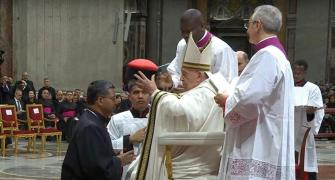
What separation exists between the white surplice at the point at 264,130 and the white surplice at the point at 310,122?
10.9 feet

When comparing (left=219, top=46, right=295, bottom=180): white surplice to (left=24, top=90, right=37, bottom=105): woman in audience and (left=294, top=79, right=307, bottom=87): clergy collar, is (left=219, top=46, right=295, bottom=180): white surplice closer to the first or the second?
(left=294, top=79, right=307, bottom=87): clergy collar

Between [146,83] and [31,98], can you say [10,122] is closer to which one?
[31,98]

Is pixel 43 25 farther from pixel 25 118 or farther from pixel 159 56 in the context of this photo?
pixel 159 56

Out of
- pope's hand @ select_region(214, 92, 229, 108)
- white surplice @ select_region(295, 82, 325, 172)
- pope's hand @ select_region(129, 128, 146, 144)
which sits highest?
pope's hand @ select_region(214, 92, 229, 108)

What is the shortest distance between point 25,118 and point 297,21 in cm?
1034

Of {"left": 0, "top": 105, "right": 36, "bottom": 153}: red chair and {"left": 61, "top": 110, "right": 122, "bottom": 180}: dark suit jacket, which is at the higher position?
{"left": 61, "top": 110, "right": 122, "bottom": 180}: dark suit jacket

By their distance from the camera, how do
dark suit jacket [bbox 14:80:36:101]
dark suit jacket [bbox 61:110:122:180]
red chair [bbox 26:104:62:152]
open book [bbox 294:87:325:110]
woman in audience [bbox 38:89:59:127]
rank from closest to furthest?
dark suit jacket [bbox 61:110:122:180]
open book [bbox 294:87:325:110]
red chair [bbox 26:104:62:152]
woman in audience [bbox 38:89:59:127]
dark suit jacket [bbox 14:80:36:101]

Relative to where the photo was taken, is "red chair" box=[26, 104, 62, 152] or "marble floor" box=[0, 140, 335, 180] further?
"red chair" box=[26, 104, 62, 152]

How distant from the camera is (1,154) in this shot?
12.3m

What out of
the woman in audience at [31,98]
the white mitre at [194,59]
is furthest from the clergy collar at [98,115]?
the woman in audience at [31,98]

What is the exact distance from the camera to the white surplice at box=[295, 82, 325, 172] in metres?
7.16

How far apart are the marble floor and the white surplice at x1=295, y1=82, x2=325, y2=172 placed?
227cm

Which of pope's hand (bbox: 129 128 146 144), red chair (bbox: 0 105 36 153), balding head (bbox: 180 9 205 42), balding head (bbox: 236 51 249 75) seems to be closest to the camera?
pope's hand (bbox: 129 128 146 144)

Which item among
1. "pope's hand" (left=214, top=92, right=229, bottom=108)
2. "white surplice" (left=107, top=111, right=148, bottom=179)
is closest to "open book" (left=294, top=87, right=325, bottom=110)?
"white surplice" (left=107, top=111, right=148, bottom=179)
